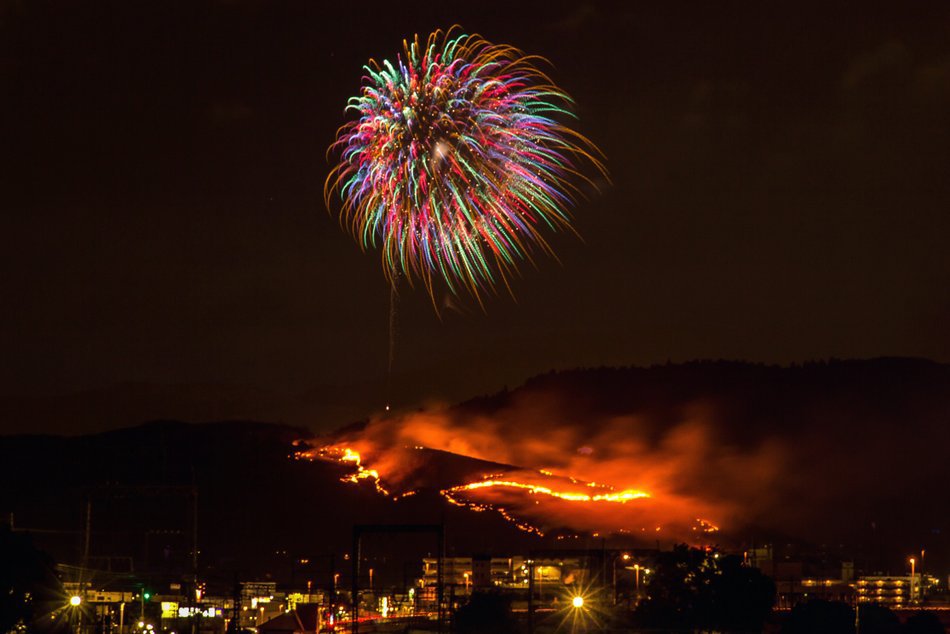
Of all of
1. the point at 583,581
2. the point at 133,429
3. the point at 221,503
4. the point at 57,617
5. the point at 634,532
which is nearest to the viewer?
the point at 57,617

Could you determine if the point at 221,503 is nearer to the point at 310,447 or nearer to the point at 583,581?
the point at 310,447

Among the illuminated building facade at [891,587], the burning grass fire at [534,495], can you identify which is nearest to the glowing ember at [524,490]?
the burning grass fire at [534,495]

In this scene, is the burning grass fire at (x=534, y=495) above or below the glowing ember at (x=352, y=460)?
below

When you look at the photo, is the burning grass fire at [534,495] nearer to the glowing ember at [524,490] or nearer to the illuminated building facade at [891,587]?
the glowing ember at [524,490]

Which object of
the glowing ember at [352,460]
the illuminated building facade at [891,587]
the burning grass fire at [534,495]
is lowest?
the illuminated building facade at [891,587]

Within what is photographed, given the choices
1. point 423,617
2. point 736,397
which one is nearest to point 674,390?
point 736,397

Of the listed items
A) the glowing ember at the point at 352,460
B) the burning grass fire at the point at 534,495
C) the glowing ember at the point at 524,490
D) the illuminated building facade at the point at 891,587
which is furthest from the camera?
the glowing ember at the point at 352,460

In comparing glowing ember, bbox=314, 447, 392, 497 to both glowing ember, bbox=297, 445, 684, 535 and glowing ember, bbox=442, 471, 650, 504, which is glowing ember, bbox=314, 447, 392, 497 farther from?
glowing ember, bbox=442, 471, 650, 504

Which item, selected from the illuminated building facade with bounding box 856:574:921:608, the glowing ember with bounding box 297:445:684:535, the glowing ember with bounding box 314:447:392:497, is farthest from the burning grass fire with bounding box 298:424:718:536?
the illuminated building facade with bounding box 856:574:921:608

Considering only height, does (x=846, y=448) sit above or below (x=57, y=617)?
above

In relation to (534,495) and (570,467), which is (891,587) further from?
(570,467)

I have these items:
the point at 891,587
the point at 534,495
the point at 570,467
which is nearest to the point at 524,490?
the point at 534,495
